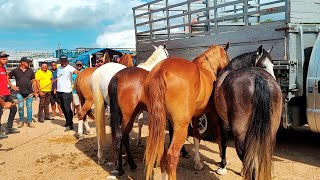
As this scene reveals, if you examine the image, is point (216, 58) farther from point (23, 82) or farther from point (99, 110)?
point (23, 82)

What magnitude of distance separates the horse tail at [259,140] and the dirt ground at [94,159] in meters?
1.43

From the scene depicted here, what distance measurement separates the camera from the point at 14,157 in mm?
6391

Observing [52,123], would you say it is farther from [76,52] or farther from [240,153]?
[76,52]

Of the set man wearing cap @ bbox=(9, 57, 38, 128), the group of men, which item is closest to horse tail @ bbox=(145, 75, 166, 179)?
the group of men

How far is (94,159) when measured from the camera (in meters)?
6.02

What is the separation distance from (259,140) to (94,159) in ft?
11.6

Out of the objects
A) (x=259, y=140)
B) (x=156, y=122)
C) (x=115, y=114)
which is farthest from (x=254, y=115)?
(x=115, y=114)

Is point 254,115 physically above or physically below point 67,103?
above

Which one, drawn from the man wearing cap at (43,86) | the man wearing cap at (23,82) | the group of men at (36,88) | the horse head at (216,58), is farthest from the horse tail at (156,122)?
the man wearing cap at (43,86)

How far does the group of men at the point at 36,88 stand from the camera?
26.6 feet

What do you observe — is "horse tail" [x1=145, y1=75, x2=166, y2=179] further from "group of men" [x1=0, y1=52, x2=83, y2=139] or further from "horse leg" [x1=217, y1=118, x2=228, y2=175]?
"group of men" [x1=0, y1=52, x2=83, y2=139]

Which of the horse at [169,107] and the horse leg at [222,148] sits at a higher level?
the horse at [169,107]

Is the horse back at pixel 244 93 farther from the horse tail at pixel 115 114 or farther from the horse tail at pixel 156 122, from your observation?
the horse tail at pixel 115 114

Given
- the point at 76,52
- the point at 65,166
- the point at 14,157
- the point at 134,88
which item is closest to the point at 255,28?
the point at 134,88
